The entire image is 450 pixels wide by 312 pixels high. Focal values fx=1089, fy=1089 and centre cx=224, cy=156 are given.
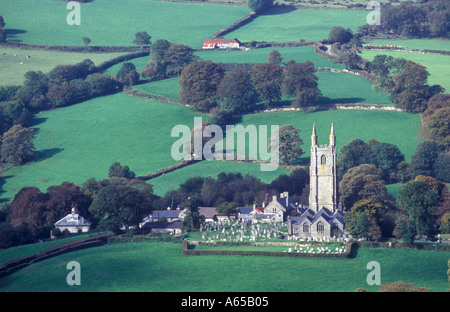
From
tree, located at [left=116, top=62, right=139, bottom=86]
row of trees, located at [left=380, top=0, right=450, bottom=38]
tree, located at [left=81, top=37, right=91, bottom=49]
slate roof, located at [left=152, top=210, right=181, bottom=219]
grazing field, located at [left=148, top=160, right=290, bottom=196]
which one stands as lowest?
slate roof, located at [left=152, top=210, right=181, bottom=219]

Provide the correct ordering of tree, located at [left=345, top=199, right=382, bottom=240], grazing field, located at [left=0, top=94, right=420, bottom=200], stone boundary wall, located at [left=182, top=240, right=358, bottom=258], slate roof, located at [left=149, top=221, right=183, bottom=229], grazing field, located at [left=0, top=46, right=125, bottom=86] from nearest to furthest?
stone boundary wall, located at [left=182, top=240, right=358, bottom=258] < tree, located at [left=345, top=199, right=382, bottom=240] < slate roof, located at [left=149, top=221, right=183, bottom=229] < grazing field, located at [left=0, top=94, right=420, bottom=200] < grazing field, located at [left=0, top=46, right=125, bottom=86]

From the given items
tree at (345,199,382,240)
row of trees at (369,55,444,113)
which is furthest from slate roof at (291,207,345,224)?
row of trees at (369,55,444,113)

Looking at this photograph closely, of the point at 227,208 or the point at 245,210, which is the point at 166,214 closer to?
the point at 227,208

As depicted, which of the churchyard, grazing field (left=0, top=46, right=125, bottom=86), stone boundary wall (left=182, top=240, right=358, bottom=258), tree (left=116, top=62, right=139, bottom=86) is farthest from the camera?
grazing field (left=0, top=46, right=125, bottom=86)

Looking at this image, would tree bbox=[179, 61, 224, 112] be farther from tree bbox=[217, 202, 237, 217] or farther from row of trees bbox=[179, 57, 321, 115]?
tree bbox=[217, 202, 237, 217]

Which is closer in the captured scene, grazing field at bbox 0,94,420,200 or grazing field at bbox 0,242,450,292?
grazing field at bbox 0,242,450,292

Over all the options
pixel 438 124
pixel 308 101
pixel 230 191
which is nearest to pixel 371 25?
pixel 308 101

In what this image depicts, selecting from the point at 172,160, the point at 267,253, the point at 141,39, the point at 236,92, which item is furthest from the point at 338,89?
the point at 267,253
